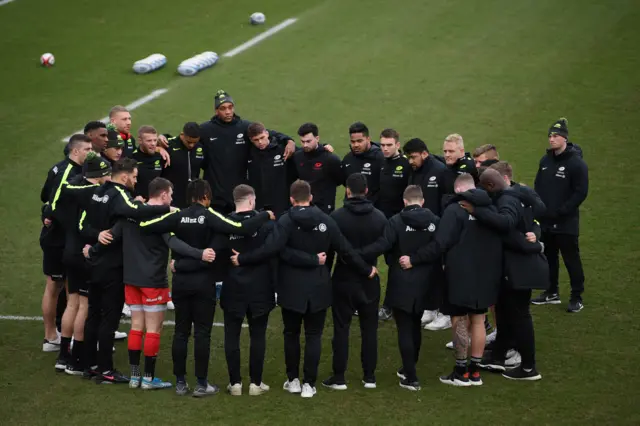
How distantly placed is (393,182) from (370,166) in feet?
1.58

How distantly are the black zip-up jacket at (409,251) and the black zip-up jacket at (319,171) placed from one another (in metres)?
2.56

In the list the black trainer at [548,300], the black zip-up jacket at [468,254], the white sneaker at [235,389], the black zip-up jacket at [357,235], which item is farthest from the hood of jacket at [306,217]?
the black trainer at [548,300]

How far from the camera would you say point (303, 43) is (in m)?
26.0

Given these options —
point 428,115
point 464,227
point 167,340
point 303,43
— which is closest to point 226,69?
point 303,43

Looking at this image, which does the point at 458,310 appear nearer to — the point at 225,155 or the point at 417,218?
the point at 417,218

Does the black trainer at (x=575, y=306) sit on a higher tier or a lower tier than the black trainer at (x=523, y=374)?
higher

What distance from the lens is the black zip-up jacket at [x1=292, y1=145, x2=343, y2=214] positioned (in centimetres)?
1430

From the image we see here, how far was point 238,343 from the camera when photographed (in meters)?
11.6

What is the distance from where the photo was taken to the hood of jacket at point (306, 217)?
11.5 metres

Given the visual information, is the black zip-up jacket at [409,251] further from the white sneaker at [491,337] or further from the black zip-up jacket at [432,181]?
the white sneaker at [491,337]

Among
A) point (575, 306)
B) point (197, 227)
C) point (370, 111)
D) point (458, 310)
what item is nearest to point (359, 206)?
point (458, 310)

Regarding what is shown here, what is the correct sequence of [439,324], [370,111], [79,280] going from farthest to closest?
[370,111], [439,324], [79,280]

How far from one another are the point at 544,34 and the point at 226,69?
737 cm

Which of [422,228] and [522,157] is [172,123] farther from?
[422,228]
